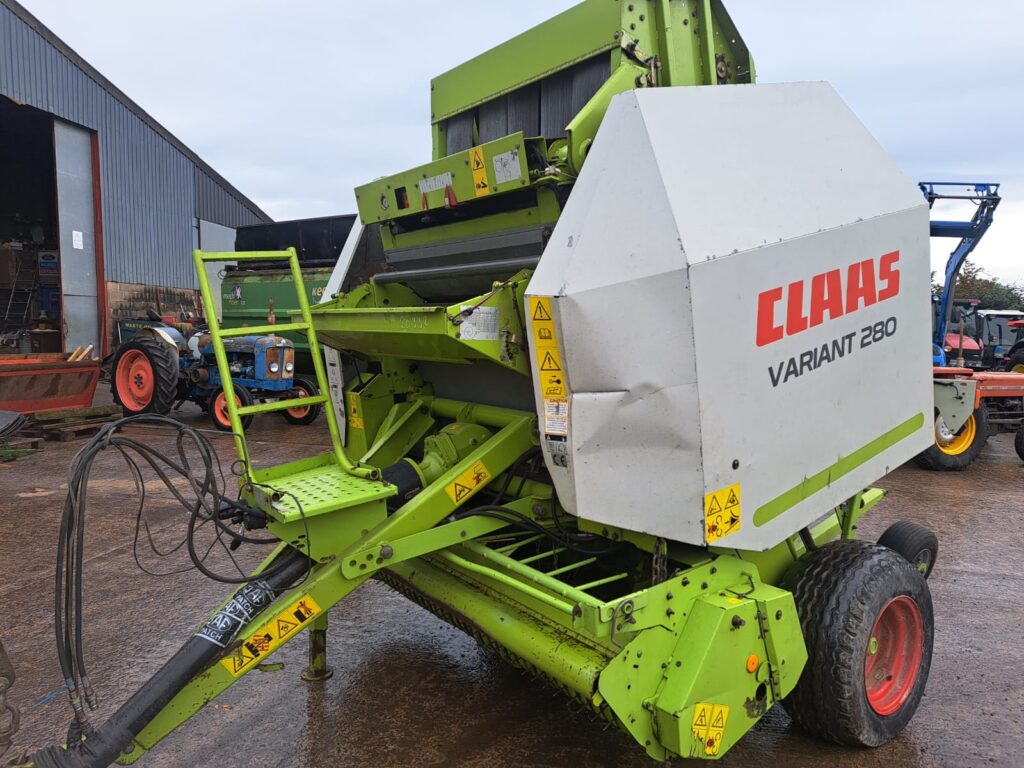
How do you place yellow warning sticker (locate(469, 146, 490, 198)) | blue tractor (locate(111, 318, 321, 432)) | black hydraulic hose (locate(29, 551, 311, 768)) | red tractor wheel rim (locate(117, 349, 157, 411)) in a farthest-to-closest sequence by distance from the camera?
red tractor wheel rim (locate(117, 349, 157, 411)), blue tractor (locate(111, 318, 321, 432)), yellow warning sticker (locate(469, 146, 490, 198)), black hydraulic hose (locate(29, 551, 311, 768))

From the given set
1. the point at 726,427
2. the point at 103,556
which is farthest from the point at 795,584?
the point at 103,556

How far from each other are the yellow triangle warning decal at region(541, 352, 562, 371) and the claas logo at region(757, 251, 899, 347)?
1.99ft

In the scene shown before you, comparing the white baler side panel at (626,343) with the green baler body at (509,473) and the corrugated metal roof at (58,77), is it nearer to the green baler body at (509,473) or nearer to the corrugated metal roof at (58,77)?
the green baler body at (509,473)

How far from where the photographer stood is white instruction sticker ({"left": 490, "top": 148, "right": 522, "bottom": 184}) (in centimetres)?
269

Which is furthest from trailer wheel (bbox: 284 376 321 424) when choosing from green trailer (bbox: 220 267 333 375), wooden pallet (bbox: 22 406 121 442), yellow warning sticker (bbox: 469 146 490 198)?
yellow warning sticker (bbox: 469 146 490 198)

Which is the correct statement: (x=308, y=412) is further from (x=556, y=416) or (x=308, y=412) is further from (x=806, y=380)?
(x=806, y=380)

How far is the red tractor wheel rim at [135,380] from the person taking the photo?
9.45m

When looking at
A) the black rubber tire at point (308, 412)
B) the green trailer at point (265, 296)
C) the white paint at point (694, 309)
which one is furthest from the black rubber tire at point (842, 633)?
the green trailer at point (265, 296)

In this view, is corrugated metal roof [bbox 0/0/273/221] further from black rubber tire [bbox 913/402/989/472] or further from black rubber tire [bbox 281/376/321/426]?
black rubber tire [bbox 913/402/989/472]

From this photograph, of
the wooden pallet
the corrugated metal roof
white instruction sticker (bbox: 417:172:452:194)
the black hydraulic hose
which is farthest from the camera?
the corrugated metal roof

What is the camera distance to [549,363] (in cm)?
230

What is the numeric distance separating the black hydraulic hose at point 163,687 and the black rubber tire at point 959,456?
23.2 ft

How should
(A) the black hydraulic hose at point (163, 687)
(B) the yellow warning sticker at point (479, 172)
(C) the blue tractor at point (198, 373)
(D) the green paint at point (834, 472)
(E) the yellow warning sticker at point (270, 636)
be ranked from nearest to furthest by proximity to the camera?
(A) the black hydraulic hose at point (163, 687) → (E) the yellow warning sticker at point (270, 636) → (D) the green paint at point (834, 472) → (B) the yellow warning sticker at point (479, 172) → (C) the blue tractor at point (198, 373)

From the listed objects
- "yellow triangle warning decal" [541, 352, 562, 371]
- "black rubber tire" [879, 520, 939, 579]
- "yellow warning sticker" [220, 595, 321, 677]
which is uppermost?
"yellow triangle warning decal" [541, 352, 562, 371]
